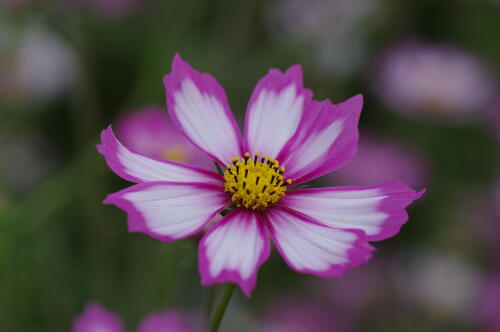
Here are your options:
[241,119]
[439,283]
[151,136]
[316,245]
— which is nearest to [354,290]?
[439,283]

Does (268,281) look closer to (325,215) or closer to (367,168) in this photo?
(367,168)

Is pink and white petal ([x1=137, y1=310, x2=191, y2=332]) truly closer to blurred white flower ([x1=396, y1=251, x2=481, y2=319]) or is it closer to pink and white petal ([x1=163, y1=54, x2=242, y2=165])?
pink and white petal ([x1=163, y1=54, x2=242, y2=165])

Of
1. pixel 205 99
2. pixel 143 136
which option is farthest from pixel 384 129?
pixel 205 99

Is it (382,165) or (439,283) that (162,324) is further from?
(382,165)

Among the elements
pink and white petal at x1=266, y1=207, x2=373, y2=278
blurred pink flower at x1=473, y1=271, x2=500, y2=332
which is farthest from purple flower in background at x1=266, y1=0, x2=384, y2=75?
pink and white petal at x1=266, y1=207, x2=373, y2=278

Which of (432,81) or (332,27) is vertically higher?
(332,27)

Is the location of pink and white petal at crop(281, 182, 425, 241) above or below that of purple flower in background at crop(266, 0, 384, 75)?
above
